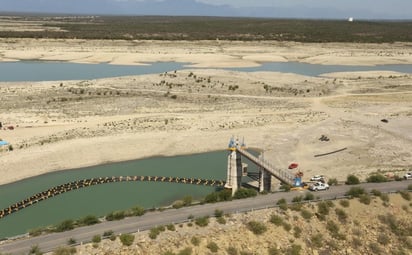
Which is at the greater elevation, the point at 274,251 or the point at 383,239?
the point at 274,251

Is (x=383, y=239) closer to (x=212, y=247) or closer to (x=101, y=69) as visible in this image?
(x=212, y=247)

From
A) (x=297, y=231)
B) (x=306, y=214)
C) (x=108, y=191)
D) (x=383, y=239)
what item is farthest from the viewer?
(x=108, y=191)

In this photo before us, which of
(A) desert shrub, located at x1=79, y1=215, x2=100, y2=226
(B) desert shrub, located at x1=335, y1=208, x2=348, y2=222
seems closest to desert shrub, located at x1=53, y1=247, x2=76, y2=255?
(A) desert shrub, located at x1=79, y1=215, x2=100, y2=226

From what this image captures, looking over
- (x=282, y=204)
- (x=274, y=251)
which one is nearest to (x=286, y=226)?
(x=282, y=204)

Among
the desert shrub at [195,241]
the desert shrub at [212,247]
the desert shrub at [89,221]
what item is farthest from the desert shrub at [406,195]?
the desert shrub at [89,221]

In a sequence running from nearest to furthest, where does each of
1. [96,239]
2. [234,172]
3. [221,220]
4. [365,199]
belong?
[96,239] → [221,220] → [365,199] → [234,172]

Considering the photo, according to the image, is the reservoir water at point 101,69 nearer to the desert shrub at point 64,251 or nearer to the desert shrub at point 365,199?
the desert shrub at point 64,251

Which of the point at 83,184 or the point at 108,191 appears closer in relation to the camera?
the point at 108,191
